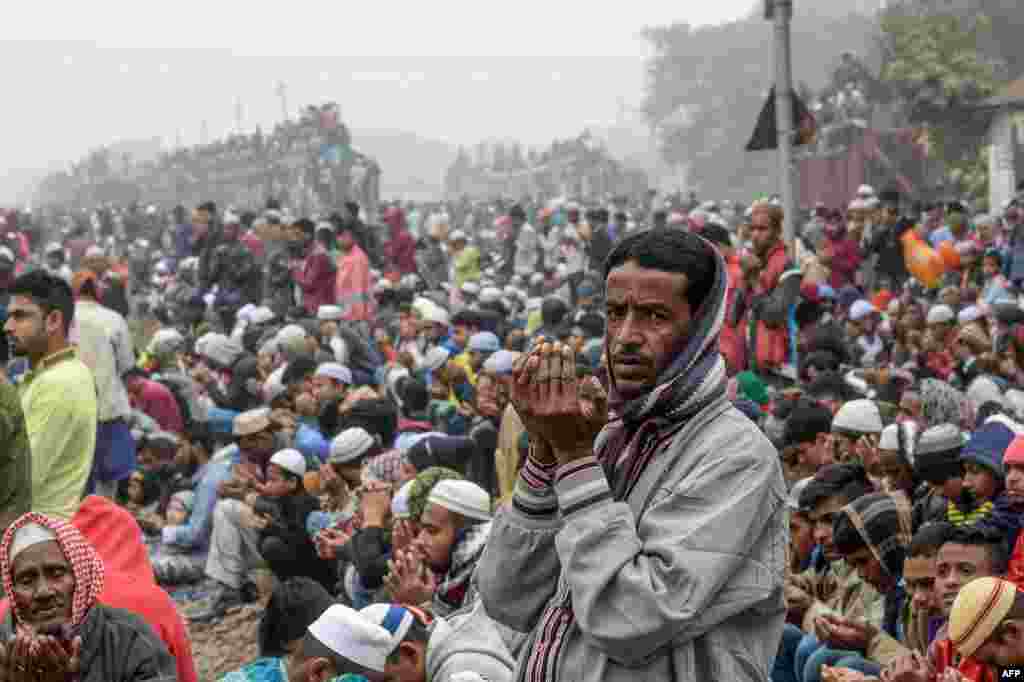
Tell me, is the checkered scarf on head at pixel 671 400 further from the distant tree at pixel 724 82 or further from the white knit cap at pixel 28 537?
the distant tree at pixel 724 82

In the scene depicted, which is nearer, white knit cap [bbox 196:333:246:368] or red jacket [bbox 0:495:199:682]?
red jacket [bbox 0:495:199:682]

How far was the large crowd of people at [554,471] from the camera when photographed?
95.4 inches

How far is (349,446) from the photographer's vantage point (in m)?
7.64

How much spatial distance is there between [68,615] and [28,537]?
24cm

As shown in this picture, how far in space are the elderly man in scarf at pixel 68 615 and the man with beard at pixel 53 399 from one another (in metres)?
1.45

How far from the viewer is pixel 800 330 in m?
9.04

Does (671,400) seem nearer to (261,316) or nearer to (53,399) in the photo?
(53,399)

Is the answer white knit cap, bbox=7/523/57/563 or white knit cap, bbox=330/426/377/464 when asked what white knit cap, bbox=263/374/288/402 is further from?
white knit cap, bbox=7/523/57/563

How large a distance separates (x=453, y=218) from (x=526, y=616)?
1282 inches

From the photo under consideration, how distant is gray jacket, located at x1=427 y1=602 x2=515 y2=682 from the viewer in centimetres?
392

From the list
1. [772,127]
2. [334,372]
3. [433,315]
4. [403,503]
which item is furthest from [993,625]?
[433,315]

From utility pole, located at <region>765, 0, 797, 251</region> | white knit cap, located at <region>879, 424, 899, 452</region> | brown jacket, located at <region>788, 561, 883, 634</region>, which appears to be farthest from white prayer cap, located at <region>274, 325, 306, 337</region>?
brown jacket, located at <region>788, 561, 883, 634</region>

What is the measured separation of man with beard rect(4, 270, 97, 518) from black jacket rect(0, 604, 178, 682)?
60.0 inches

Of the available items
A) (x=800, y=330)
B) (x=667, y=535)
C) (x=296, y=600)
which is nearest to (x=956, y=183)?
(x=800, y=330)
